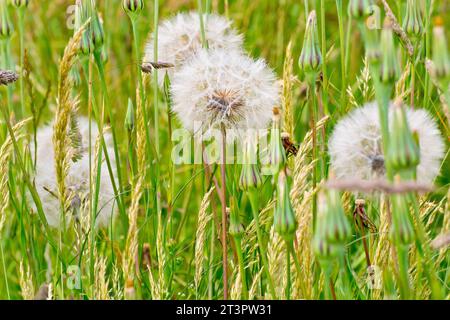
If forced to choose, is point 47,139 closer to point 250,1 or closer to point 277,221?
point 277,221

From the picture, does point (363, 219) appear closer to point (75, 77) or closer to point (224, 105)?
point (224, 105)

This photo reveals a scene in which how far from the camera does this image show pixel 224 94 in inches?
85.7

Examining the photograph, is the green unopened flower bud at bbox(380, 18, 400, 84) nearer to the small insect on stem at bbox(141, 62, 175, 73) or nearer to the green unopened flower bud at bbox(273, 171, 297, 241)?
the green unopened flower bud at bbox(273, 171, 297, 241)

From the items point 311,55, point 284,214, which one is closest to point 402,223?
point 284,214

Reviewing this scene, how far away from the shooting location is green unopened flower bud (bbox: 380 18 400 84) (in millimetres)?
1565

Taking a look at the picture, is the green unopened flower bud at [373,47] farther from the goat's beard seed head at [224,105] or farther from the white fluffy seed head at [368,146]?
the goat's beard seed head at [224,105]

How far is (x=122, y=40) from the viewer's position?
462 cm

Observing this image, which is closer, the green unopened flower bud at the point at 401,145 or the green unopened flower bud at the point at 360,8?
the green unopened flower bud at the point at 401,145

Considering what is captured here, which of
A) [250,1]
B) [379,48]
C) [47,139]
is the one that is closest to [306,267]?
[379,48]

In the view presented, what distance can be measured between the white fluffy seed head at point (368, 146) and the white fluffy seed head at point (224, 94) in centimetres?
35

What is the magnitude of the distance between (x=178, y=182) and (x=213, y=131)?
1.29 metres

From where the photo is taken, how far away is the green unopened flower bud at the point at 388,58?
5.14 feet

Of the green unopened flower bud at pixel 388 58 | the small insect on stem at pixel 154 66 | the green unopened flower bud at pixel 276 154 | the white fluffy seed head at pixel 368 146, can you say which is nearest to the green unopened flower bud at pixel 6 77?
the small insect on stem at pixel 154 66

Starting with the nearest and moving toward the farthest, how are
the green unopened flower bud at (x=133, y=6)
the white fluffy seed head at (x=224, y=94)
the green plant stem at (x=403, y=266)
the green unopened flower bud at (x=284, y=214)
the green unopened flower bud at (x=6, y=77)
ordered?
1. the green plant stem at (x=403, y=266)
2. the green unopened flower bud at (x=284, y=214)
3. the green unopened flower bud at (x=6, y=77)
4. the white fluffy seed head at (x=224, y=94)
5. the green unopened flower bud at (x=133, y=6)
